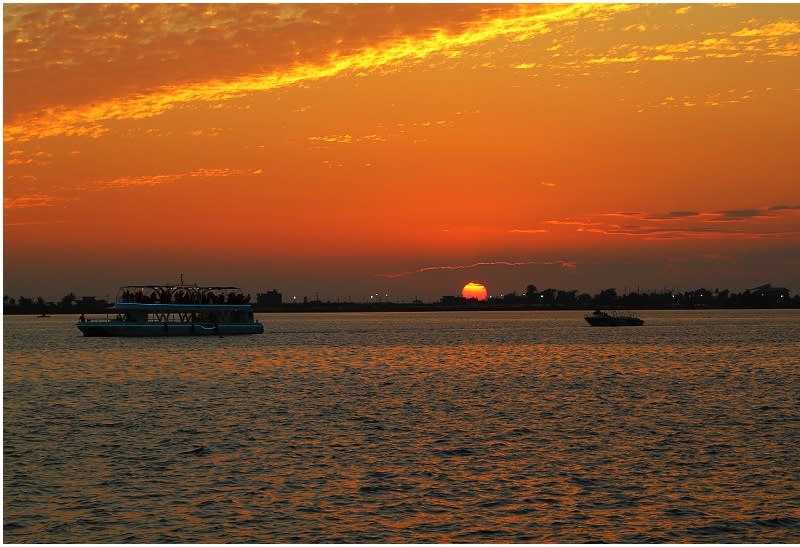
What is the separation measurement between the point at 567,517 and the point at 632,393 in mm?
44222

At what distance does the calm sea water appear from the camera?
30.4 meters

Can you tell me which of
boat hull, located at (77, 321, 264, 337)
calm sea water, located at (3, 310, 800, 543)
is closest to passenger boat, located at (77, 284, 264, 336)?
boat hull, located at (77, 321, 264, 337)

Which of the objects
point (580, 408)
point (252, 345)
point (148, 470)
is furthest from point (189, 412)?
point (252, 345)

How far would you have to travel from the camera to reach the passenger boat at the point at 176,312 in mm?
157875

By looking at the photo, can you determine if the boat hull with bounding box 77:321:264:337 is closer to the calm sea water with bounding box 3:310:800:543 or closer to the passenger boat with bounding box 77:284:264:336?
the passenger boat with bounding box 77:284:264:336

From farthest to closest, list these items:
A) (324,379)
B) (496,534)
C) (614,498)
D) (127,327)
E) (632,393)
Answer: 1. (127,327)
2. (324,379)
3. (632,393)
4. (614,498)
5. (496,534)

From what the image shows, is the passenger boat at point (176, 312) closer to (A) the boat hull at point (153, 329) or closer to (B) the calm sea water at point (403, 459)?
(A) the boat hull at point (153, 329)

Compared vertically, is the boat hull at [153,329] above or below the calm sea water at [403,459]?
above

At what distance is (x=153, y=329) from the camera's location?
163 metres

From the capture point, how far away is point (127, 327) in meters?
162

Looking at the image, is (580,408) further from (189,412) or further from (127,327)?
(127,327)

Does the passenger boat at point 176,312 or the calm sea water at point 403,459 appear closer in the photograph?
the calm sea water at point 403,459

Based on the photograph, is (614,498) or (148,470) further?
(148,470)

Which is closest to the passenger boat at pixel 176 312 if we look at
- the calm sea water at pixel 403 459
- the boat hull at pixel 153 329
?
the boat hull at pixel 153 329
